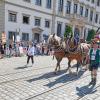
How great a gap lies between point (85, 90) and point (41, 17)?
2611 centimetres

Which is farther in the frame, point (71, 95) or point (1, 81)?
point (1, 81)

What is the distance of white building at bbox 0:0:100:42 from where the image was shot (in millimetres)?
29156

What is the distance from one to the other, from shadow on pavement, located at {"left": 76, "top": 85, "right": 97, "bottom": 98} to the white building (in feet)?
67.2

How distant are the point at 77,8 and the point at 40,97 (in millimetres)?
38082

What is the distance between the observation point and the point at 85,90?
368 inches

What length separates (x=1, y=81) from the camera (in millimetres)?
9703

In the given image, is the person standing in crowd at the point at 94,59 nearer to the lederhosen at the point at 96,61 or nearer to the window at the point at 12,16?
the lederhosen at the point at 96,61

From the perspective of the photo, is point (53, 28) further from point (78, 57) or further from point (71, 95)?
point (71, 95)

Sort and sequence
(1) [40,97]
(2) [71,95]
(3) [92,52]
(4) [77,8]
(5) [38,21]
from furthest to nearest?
1. (4) [77,8]
2. (5) [38,21]
3. (3) [92,52]
4. (2) [71,95]
5. (1) [40,97]

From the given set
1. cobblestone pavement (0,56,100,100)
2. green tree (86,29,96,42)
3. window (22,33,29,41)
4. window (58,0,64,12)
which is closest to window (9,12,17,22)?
window (22,33,29,41)

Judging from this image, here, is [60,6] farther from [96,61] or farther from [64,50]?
[96,61]

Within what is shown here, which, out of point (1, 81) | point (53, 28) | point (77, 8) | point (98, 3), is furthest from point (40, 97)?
point (98, 3)

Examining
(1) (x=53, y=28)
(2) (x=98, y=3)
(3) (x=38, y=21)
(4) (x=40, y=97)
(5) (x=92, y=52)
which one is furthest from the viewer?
(2) (x=98, y=3)

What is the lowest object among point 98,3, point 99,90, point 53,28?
point 99,90
